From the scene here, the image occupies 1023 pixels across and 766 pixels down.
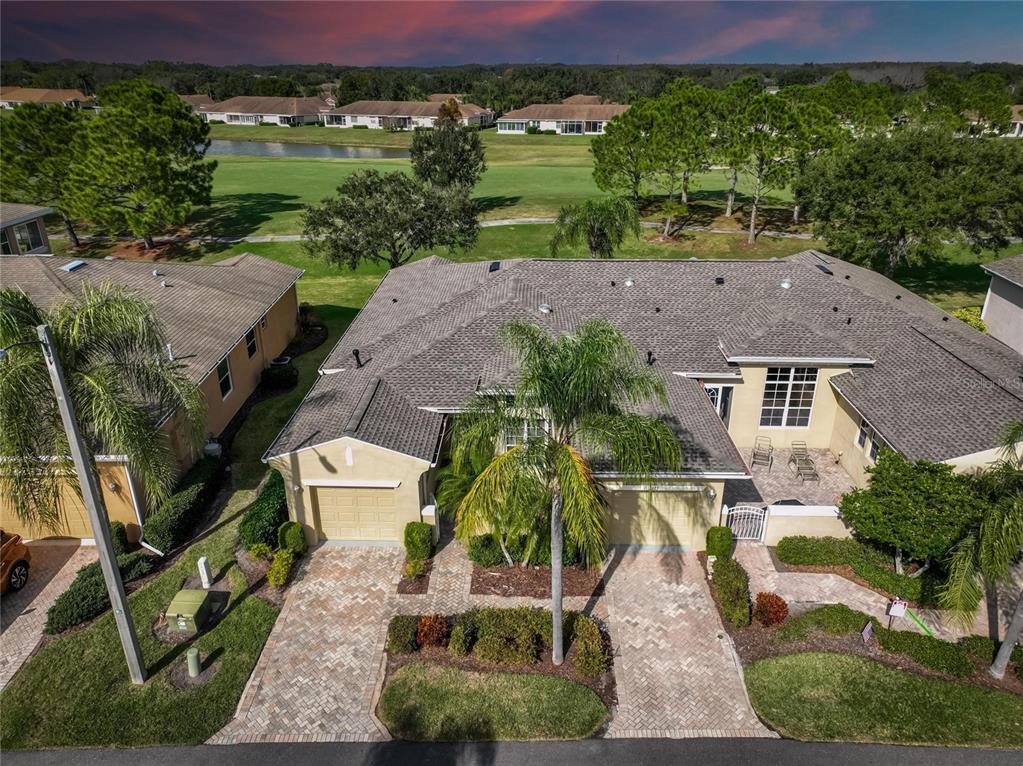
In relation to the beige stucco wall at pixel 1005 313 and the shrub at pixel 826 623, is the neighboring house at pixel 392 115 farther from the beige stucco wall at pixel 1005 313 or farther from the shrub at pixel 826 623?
the shrub at pixel 826 623

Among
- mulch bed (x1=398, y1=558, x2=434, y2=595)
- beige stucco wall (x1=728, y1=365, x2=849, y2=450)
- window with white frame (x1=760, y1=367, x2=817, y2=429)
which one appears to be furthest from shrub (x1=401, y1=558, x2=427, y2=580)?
window with white frame (x1=760, y1=367, x2=817, y2=429)

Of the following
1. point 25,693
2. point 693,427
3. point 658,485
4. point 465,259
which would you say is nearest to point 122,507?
point 25,693

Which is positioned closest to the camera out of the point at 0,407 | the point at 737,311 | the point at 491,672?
the point at 0,407

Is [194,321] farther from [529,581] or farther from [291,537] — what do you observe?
[529,581]

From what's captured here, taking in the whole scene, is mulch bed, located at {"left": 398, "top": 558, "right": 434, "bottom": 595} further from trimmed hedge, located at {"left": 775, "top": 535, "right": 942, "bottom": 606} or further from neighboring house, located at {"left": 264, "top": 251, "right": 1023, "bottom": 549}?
trimmed hedge, located at {"left": 775, "top": 535, "right": 942, "bottom": 606}

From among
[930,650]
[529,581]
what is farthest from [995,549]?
[529,581]

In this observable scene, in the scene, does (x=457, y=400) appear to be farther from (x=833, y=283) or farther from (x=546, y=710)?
(x=833, y=283)
